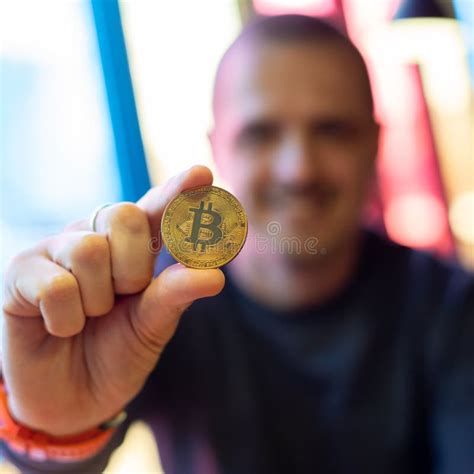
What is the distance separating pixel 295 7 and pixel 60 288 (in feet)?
3.30

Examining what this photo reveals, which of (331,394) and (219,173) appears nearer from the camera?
(331,394)

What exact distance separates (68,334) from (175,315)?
0.46ft

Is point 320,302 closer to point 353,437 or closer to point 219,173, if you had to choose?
point 353,437

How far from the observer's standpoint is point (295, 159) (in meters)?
1.10

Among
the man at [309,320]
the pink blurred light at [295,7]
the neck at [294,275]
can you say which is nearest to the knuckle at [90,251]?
the man at [309,320]

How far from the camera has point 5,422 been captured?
0.67 metres

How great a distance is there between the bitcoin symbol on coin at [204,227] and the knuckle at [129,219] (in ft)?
0.20

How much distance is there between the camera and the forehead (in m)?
1.06

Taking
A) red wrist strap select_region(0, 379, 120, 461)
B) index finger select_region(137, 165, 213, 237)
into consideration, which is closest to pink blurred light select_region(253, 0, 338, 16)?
index finger select_region(137, 165, 213, 237)

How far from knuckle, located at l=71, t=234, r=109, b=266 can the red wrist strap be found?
296mm

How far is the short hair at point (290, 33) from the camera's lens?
1.07m

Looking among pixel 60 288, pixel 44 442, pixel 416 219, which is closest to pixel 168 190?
pixel 60 288

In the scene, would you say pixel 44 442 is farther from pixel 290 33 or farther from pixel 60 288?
pixel 290 33

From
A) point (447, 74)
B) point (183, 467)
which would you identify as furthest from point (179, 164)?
point (447, 74)
